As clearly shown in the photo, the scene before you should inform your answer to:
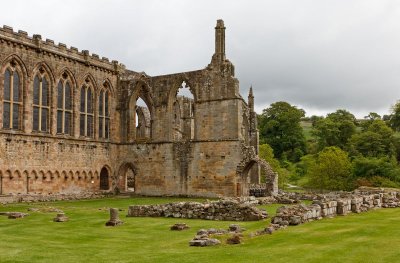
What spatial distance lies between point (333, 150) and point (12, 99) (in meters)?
37.5

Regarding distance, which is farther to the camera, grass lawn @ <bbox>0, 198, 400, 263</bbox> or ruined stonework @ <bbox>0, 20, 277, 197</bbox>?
ruined stonework @ <bbox>0, 20, 277, 197</bbox>

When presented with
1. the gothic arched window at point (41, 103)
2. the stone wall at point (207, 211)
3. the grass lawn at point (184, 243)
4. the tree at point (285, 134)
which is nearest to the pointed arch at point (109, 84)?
the gothic arched window at point (41, 103)

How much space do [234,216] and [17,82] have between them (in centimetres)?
1922

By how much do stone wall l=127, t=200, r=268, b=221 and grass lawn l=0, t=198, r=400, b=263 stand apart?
105 centimetres

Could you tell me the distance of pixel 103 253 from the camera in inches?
483

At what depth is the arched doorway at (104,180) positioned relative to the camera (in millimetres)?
40094

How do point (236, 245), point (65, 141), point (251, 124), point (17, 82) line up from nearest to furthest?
point (236, 245) → point (17, 82) → point (65, 141) → point (251, 124)

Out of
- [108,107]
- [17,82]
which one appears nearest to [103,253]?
[17,82]

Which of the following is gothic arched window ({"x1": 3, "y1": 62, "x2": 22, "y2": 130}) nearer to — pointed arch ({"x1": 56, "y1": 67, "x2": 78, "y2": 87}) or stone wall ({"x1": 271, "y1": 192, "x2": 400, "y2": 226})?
pointed arch ({"x1": 56, "y1": 67, "x2": 78, "y2": 87})

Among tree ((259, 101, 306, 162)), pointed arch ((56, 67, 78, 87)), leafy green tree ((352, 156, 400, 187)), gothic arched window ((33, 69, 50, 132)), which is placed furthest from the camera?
tree ((259, 101, 306, 162))

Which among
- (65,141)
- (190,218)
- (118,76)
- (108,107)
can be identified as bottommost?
(190,218)

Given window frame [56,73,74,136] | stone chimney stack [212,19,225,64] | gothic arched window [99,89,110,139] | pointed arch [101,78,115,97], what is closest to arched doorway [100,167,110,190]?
gothic arched window [99,89,110,139]

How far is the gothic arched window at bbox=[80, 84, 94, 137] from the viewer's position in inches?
1487

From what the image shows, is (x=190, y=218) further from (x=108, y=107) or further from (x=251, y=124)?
(x=251, y=124)
